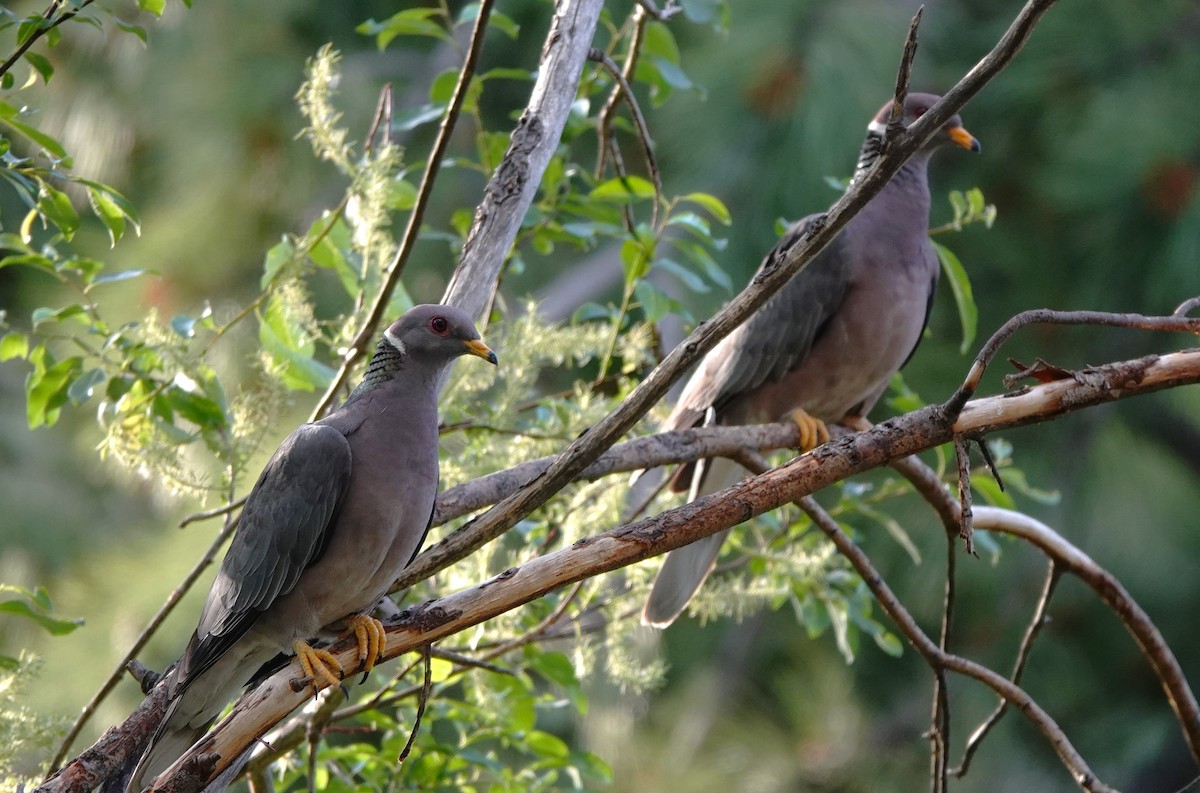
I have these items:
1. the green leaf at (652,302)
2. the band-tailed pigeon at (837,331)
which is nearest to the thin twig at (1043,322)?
the green leaf at (652,302)

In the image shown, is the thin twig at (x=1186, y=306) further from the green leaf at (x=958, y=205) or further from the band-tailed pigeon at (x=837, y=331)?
the band-tailed pigeon at (x=837, y=331)

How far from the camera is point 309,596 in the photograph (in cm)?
253

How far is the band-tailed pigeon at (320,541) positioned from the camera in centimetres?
244

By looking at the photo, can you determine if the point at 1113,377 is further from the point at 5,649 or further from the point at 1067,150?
the point at 5,649

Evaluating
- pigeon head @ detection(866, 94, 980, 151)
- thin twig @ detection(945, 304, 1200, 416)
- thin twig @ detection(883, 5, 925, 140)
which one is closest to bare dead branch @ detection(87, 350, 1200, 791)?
thin twig @ detection(945, 304, 1200, 416)

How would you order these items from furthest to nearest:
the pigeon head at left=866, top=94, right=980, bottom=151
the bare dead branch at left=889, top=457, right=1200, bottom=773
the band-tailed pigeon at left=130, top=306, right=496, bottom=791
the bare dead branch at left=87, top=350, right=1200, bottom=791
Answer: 1. the pigeon head at left=866, top=94, right=980, bottom=151
2. the bare dead branch at left=889, top=457, right=1200, bottom=773
3. the band-tailed pigeon at left=130, top=306, right=496, bottom=791
4. the bare dead branch at left=87, top=350, right=1200, bottom=791

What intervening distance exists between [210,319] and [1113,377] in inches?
62.9

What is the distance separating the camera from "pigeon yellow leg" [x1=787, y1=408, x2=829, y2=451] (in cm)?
329

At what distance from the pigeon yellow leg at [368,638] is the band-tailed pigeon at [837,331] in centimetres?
121

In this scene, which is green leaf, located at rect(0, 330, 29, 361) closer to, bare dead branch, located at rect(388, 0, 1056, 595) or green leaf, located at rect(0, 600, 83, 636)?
green leaf, located at rect(0, 600, 83, 636)

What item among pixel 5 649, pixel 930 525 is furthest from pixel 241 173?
pixel 930 525

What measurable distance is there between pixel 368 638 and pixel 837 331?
1.68 meters

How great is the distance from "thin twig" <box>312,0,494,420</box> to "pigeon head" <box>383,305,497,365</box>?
78 millimetres

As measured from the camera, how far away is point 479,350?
8.64ft
